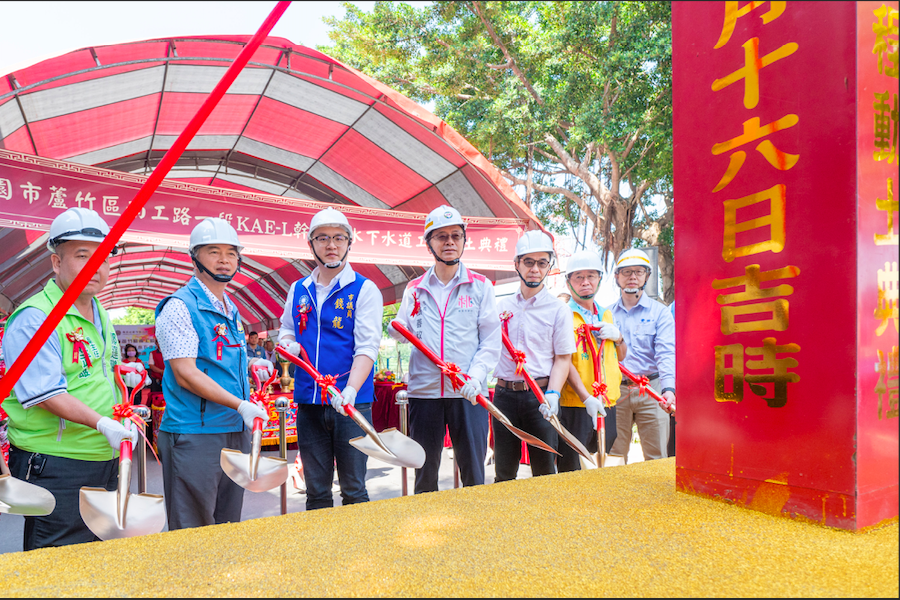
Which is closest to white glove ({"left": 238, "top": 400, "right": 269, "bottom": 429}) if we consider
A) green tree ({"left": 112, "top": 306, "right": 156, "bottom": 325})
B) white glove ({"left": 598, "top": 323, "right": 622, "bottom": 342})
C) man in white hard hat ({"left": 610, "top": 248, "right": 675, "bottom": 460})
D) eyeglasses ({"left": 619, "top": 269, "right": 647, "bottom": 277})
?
white glove ({"left": 598, "top": 323, "right": 622, "bottom": 342})

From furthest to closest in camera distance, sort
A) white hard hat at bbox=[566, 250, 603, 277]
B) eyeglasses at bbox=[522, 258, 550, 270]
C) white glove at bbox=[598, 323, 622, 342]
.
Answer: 1. white hard hat at bbox=[566, 250, 603, 277]
2. white glove at bbox=[598, 323, 622, 342]
3. eyeglasses at bbox=[522, 258, 550, 270]

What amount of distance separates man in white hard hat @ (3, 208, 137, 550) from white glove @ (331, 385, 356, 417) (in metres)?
0.67

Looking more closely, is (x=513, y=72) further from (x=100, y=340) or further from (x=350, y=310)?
(x=100, y=340)

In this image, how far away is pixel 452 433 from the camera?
2.62m

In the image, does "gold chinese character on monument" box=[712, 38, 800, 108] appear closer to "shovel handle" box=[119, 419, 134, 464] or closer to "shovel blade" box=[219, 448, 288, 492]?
"shovel blade" box=[219, 448, 288, 492]

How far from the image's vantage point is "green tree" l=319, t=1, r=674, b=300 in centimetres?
798

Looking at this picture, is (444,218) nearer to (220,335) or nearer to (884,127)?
(220,335)

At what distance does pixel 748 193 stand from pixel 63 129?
6228mm

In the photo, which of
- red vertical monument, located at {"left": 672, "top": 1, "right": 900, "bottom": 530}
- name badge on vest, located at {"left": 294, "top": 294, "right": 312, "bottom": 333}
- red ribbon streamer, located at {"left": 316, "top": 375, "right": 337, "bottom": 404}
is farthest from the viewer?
name badge on vest, located at {"left": 294, "top": 294, "right": 312, "bottom": 333}

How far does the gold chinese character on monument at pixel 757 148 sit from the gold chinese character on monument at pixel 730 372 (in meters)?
0.37

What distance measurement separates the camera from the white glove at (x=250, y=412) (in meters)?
1.99

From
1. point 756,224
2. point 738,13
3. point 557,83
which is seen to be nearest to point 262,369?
point 756,224

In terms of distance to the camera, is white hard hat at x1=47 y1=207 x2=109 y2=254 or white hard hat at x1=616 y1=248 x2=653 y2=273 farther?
white hard hat at x1=616 y1=248 x2=653 y2=273

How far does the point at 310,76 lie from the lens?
516 centimetres
